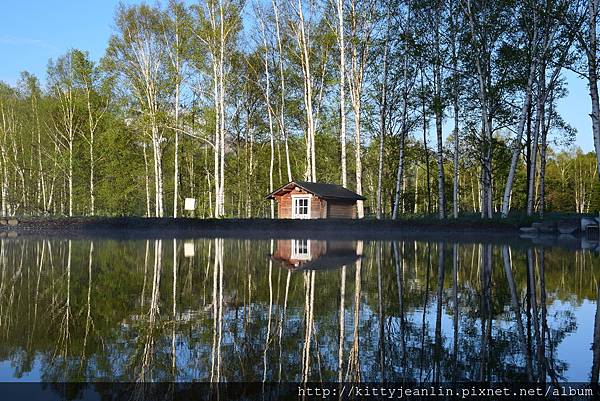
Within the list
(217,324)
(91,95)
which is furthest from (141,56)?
(217,324)

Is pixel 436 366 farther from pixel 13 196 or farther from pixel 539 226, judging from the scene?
pixel 13 196

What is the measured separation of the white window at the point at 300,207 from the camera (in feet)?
130

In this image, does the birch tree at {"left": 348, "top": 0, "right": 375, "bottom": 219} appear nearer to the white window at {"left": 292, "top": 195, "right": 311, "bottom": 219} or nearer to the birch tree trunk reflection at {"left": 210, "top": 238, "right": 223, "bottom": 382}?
the white window at {"left": 292, "top": 195, "right": 311, "bottom": 219}

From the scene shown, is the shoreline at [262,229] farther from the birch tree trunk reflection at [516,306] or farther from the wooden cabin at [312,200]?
the birch tree trunk reflection at [516,306]

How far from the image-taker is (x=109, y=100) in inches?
1766

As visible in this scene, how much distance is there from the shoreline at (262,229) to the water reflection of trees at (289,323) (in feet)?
55.3

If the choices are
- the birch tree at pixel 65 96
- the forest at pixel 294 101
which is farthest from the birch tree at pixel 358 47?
the birch tree at pixel 65 96

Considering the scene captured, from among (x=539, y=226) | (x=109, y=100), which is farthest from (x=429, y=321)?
(x=109, y=100)

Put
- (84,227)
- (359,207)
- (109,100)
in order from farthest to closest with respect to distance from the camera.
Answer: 1. (109,100)
2. (359,207)
3. (84,227)

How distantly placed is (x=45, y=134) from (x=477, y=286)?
50249 mm

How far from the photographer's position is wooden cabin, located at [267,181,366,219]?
38.3 meters

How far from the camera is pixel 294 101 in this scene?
43625 millimetres

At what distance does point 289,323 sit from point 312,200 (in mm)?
32280

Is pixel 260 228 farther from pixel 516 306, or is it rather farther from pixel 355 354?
pixel 355 354
